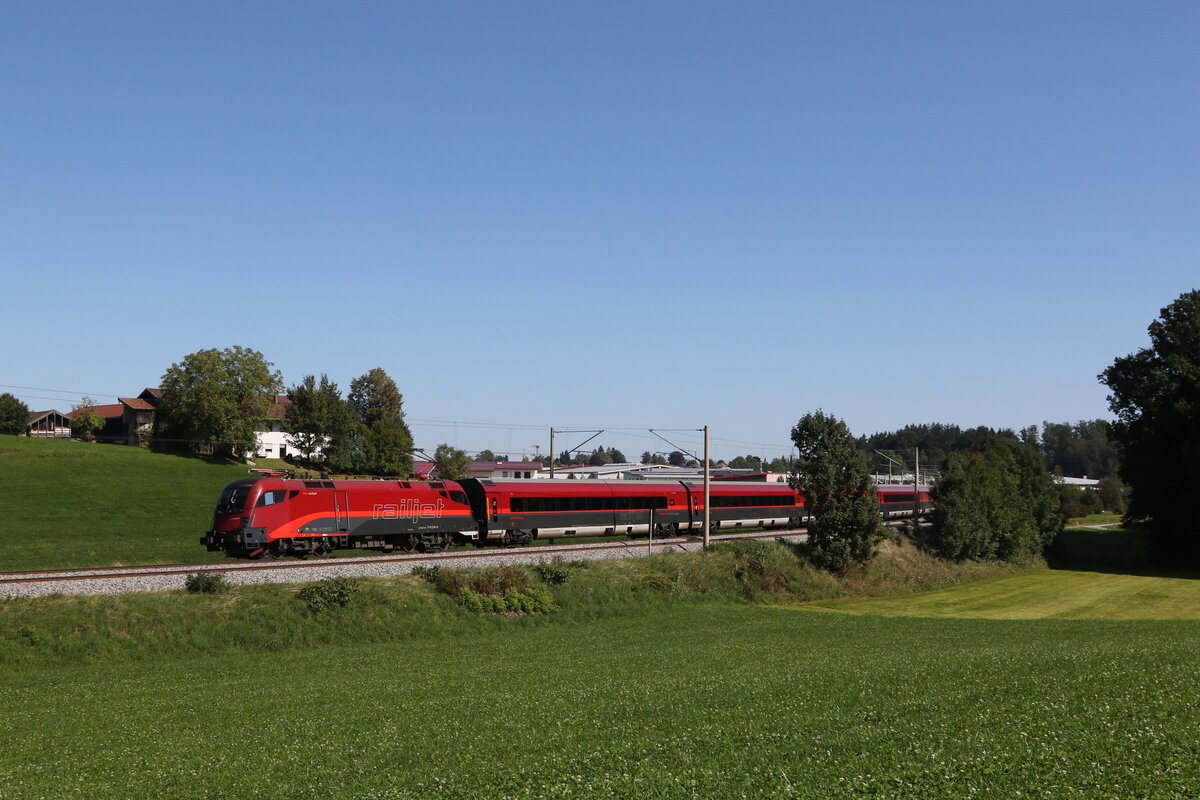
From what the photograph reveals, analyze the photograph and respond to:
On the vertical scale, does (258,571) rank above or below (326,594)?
above

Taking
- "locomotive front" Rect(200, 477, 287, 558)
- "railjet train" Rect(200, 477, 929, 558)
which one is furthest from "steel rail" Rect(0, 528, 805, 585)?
"railjet train" Rect(200, 477, 929, 558)

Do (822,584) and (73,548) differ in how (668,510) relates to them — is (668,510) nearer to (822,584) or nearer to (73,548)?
(822,584)

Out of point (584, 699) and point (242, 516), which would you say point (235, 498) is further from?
point (584, 699)

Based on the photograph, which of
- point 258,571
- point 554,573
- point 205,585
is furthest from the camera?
point 554,573

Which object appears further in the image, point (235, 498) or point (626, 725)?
point (235, 498)

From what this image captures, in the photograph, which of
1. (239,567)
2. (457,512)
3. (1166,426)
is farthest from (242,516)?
(1166,426)

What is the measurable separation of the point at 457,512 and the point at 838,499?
23117mm

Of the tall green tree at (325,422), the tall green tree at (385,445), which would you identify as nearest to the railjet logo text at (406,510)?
the tall green tree at (385,445)

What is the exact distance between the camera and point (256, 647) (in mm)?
30844

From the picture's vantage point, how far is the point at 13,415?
132m

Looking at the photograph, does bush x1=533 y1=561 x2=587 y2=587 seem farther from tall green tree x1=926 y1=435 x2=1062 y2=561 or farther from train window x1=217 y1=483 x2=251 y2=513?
tall green tree x1=926 y1=435 x2=1062 y2=561

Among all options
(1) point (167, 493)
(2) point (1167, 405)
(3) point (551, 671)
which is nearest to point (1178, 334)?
(2) point (1167, 405)

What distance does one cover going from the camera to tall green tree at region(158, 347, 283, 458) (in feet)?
359

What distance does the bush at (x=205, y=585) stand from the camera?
33.2 m
